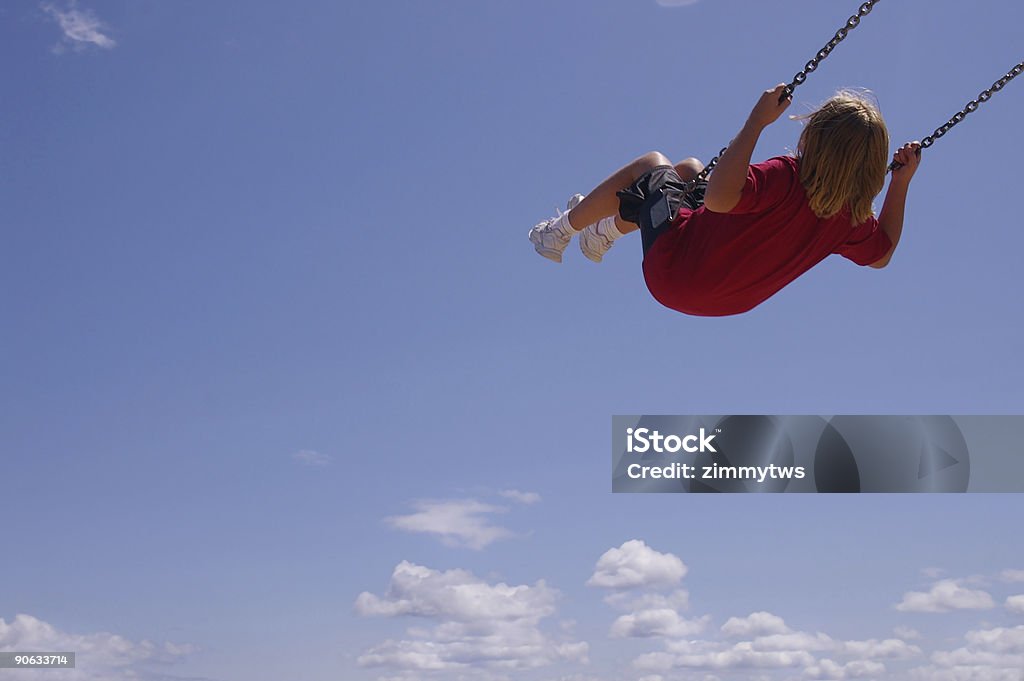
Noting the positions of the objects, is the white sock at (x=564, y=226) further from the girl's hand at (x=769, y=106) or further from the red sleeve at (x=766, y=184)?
the girl's hand at (x=769, y=106)

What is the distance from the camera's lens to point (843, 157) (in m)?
4.57

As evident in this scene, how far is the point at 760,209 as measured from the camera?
4668mm

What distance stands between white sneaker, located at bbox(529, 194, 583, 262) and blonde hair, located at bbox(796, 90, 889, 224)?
1.63 metres

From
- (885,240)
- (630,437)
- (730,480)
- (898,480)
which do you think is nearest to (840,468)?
(898,480)

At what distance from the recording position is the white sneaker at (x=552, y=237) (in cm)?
617

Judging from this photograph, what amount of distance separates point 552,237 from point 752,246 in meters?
1.60

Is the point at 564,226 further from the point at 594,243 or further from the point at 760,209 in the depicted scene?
the point at 760,209

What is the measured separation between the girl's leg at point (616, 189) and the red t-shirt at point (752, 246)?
1.03 feet

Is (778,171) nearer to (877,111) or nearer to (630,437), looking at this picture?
(877,111)

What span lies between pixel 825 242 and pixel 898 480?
6853mm

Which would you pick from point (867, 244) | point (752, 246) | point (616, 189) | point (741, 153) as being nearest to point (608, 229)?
point (616, 189)

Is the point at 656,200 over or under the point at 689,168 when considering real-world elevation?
under

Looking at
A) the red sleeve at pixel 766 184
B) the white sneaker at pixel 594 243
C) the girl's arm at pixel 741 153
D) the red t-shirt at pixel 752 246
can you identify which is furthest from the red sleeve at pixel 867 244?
the white sneaker at pixel 594 243

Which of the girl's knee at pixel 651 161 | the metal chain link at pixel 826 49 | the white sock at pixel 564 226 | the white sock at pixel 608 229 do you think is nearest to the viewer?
the metal chain link at pixel 826 49
